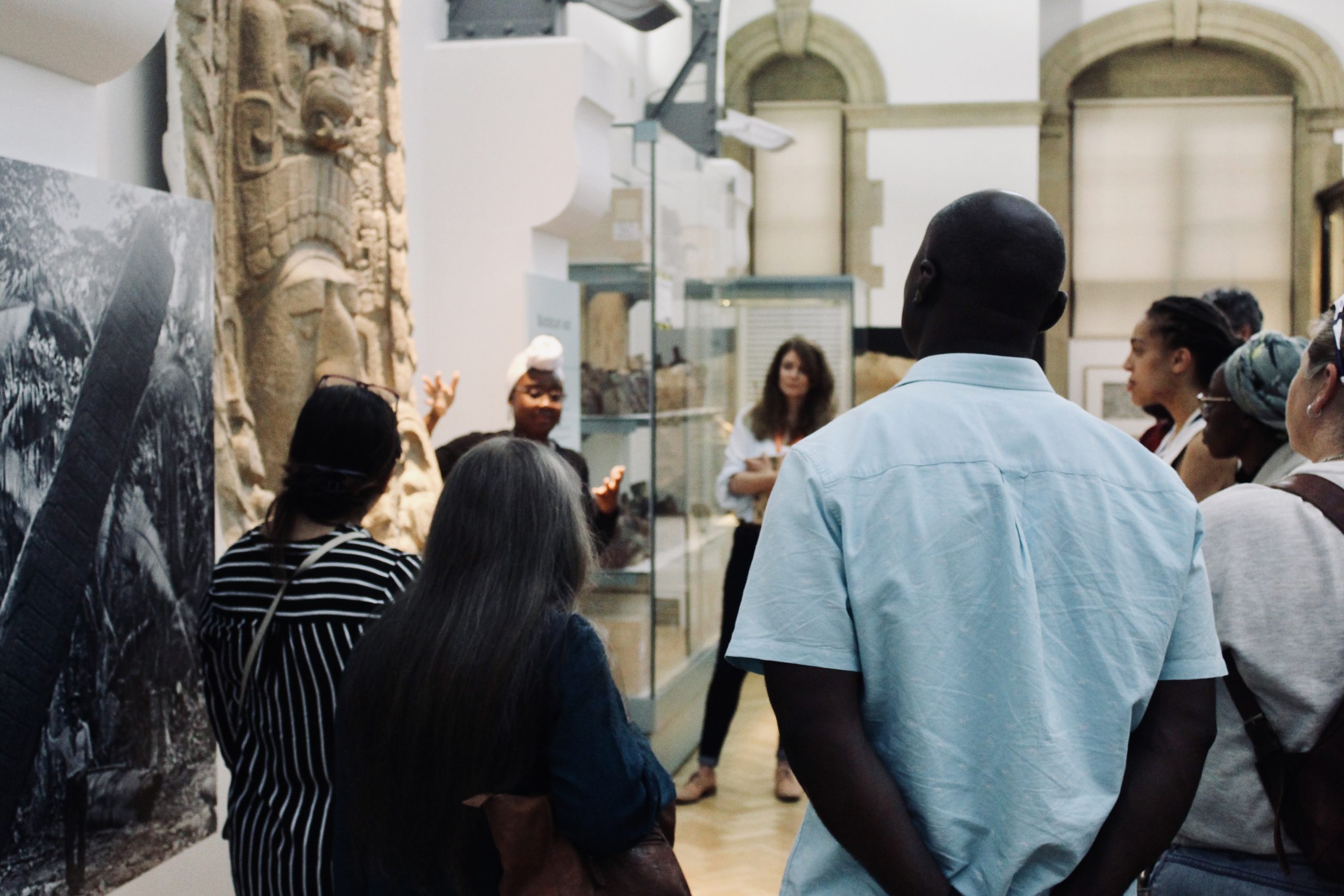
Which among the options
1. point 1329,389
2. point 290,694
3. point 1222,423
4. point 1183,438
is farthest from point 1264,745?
point 1183,438

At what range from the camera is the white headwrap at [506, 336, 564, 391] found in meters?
4.10

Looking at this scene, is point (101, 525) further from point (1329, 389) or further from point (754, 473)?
point (754, 473)

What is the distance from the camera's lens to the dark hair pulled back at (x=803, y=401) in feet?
17.5

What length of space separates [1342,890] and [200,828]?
237 centimetres

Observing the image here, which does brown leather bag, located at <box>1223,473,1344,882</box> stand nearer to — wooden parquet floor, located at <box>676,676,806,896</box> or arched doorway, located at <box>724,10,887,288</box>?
wooden parquet floor, located at <box>676,676,806,896</box>

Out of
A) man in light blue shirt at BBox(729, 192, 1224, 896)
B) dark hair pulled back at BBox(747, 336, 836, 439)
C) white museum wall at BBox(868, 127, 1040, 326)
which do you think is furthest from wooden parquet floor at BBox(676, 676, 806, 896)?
white museum wall at BBox(868, 127, 1040, 326)

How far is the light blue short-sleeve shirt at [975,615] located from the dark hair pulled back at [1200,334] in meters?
2.32

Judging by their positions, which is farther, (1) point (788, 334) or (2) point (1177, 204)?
(2) point (1177, 204)

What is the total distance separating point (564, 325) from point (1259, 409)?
3.51 metres

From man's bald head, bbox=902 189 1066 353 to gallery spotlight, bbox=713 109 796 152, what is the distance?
26.5ft

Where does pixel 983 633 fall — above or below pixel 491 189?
below

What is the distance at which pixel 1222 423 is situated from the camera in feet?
8.39

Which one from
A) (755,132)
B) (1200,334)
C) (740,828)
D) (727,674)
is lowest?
(740,828)

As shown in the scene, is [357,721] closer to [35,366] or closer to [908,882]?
[908,882]
